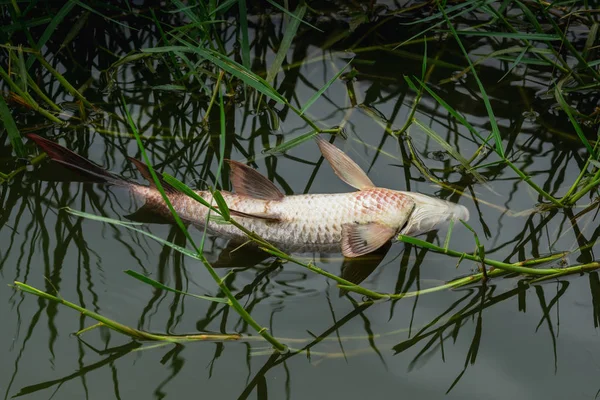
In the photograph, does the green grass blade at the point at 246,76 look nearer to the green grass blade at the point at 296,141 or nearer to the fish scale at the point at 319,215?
the green grass blade at the point at 296,141

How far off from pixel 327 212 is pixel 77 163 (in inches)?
38.5

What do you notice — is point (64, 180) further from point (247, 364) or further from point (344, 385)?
point (344, 385)

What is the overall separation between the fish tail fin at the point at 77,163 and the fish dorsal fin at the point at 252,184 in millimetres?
447

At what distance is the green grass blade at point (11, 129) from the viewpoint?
3027 mm

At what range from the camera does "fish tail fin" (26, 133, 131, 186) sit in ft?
9.77

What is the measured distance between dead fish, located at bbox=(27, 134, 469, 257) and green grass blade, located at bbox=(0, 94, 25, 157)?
171mm

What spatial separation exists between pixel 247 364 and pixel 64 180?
3.99 ft

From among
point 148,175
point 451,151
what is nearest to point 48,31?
point 148,175

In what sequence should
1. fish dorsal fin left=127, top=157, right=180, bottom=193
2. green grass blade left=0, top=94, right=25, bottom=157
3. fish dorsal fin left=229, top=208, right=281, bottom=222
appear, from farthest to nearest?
green grass blade left=0, top=94, right=25, bottom=157 → fish dorsal fin left=127, top=157, right=180, bottom=193 → fish dorsal fin left=229, top=208, right=281, bottom=222

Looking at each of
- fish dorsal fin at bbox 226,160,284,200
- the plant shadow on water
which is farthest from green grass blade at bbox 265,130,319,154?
fish dorsal fin at bbox 226,160,284,200

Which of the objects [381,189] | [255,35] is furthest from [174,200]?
[255,35]

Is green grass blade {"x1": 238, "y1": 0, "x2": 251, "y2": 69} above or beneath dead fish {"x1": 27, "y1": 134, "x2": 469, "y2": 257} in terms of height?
above

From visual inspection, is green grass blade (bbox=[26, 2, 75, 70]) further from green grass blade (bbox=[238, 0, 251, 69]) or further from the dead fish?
green grass blade (bbox=[238, 0, 251, 69])

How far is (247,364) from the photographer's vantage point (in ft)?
8.12
